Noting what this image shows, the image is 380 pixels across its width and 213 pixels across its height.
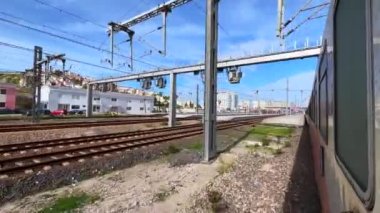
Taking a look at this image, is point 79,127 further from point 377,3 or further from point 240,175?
point 377,3

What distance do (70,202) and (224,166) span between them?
598 centimetres

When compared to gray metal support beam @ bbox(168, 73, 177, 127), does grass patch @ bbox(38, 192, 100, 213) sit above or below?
below

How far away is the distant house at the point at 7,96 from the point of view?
63.1 m

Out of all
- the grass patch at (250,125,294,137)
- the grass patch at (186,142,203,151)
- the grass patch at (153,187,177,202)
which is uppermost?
the grass patch at (250,125,294,137)

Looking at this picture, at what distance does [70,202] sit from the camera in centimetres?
757

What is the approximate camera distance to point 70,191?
28.2 ft

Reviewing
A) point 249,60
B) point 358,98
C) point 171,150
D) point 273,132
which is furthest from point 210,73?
point 273,132

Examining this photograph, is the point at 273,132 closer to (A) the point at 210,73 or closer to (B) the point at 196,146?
(B) the point at 196,146

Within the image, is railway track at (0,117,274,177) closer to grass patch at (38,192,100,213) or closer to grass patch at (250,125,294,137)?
grass patch at (38,192,100,213)

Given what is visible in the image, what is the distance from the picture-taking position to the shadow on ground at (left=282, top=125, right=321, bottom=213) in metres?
7.53

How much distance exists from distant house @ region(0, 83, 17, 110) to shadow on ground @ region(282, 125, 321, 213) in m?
63.1

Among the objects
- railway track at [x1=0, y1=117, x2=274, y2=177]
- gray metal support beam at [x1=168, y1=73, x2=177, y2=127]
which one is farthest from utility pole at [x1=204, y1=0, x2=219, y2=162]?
gray metal support beam at [x1=168, y1=73, x2=177, y2=127]

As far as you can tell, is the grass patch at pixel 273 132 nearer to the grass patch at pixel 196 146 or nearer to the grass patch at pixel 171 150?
the grass patch at pixel 196 146

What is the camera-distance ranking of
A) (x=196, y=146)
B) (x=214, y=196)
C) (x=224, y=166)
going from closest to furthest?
(x=214, y=196), (x=224, y=166), (x=196, y=146)
